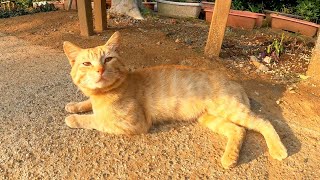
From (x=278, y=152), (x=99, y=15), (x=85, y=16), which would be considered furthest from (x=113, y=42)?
(x=99, y=15)

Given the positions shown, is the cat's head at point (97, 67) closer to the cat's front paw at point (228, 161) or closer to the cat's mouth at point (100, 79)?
the cat's mouth at point (100, 79)

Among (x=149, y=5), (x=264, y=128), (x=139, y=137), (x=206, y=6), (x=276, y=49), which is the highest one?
(x=206, y=6)

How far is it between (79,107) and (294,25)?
178 inches

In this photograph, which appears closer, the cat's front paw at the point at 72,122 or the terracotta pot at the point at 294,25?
the cat's front paw at the point at 72,122

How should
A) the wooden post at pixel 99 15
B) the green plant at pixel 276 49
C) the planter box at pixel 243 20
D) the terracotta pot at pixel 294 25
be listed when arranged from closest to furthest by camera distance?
1. the green plant at pixel 276 49
2. the wooden post at pixel 99 15
3. the terracotta pot at pixel 294 25
4. the planter box at pixel 243 20

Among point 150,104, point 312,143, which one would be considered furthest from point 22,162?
point 312,143

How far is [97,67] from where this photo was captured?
2467 millimetres

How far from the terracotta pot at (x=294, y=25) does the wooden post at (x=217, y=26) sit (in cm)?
230

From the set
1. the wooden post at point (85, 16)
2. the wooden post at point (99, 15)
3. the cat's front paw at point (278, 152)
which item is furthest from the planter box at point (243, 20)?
the cat's front paw at point (278, 152)

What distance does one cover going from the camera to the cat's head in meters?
2.48

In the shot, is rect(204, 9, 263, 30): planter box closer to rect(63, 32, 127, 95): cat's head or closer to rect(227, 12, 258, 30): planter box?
rect(227, 12, 258, 30): planter box

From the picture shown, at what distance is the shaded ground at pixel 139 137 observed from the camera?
2385mm

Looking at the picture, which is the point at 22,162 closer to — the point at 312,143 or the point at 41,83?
the point at 41,83

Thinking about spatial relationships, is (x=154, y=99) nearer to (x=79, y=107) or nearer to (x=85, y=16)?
(x=79, y=107)
